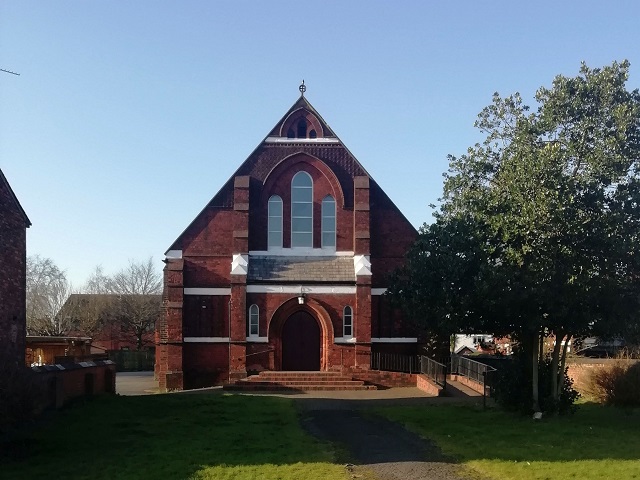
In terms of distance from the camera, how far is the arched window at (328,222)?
112ft

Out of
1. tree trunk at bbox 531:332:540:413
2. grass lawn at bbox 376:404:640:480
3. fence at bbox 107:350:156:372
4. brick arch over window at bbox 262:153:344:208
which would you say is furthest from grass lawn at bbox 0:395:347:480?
fence at bbox 107:350:156:372

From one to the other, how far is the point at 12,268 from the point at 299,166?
16.7m

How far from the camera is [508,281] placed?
1822cm

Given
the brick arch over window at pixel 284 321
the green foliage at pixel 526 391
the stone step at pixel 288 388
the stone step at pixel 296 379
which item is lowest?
the stone step at pixel 288 388

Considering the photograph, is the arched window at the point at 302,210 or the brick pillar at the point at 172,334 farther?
the arched window at the point at 302,210

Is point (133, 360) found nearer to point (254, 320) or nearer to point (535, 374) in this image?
point (254, 320)

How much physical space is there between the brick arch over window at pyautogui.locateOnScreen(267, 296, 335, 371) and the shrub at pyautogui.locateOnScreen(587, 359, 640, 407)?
480 inches

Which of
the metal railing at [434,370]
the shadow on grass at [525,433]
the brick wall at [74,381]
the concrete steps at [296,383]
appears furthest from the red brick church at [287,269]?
the shadow on grass at [525,433]

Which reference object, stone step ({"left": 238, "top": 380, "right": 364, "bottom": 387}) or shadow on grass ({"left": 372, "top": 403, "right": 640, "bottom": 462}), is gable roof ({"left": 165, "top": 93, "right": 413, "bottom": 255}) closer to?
stone step ({"left": 238, "top": 380, "right": 364, "bottom": 387})

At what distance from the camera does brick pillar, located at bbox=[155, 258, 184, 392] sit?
1282 inches

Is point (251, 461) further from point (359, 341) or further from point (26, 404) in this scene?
point (359, 341)

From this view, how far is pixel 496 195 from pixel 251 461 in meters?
9.71

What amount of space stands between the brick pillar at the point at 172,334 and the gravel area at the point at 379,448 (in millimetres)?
12223

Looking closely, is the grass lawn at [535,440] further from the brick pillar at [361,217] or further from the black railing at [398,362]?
the brick pillar at [361,217]
